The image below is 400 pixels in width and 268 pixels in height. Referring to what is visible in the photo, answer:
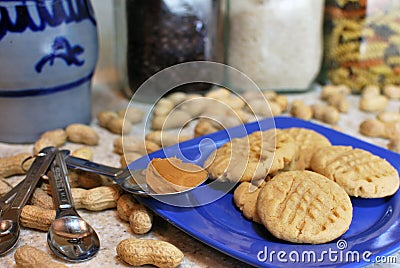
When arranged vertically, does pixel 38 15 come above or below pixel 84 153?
above

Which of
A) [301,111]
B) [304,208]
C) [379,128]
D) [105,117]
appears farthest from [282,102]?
[304,208]

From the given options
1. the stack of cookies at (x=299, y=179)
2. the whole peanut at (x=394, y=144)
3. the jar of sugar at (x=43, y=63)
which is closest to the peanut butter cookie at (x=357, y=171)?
the stack of cookies at (x=299, y=179)

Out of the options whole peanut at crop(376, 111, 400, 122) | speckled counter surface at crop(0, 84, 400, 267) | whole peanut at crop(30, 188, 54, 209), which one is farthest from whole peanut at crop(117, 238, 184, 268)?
whole peanut at crop(376, 111, 400, 122)

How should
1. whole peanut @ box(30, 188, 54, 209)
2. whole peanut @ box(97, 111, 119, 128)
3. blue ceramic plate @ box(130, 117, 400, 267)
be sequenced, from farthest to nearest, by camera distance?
whole peanut @ box(97, 111, 119, 128), whole peanut @ box(30, 188, 54, 209), blue ceramic plate @ box(130, 117, 400, 267)

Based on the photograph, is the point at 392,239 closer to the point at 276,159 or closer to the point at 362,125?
the point at 276,159

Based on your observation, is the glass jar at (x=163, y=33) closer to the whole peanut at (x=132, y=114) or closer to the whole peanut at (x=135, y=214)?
the whole peanut at (x=132, y=114)

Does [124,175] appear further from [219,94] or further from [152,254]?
[219,94]

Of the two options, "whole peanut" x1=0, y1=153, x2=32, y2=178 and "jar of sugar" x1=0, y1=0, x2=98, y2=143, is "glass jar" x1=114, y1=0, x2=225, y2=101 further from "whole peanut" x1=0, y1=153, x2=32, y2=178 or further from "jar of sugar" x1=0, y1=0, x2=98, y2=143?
"whole peanut" x1=0, y1=153, x2=32, y2=178
